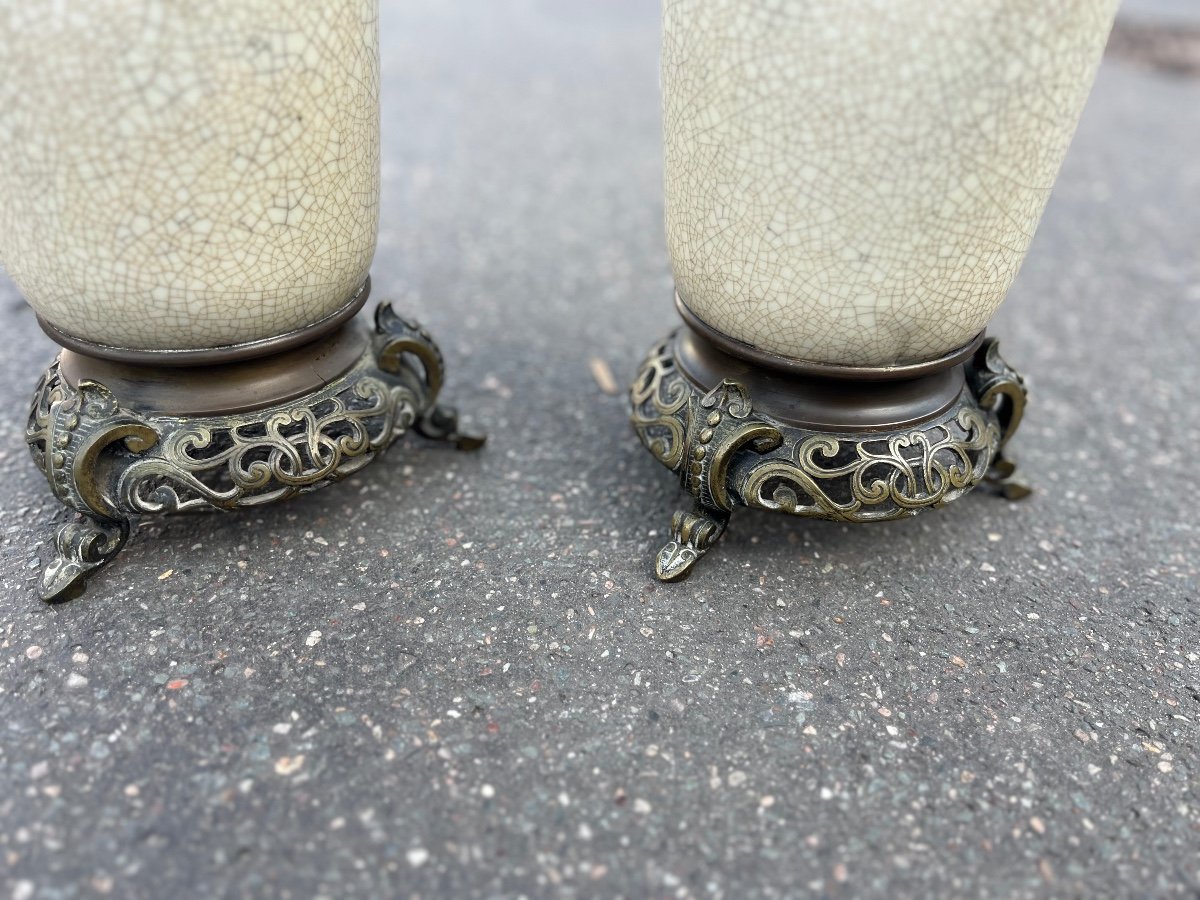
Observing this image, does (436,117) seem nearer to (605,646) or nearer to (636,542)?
(636,542)

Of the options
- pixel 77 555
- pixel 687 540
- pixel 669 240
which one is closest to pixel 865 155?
pixel 669 240

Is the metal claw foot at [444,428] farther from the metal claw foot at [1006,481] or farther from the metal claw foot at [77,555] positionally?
the metal claw foot at [1006,481]

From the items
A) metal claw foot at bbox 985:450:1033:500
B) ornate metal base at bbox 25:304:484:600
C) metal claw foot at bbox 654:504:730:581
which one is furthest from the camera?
metal claw foot at bbox 985:450:1033:500

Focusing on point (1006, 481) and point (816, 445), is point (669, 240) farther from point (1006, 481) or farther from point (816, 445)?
point (1006, 481)

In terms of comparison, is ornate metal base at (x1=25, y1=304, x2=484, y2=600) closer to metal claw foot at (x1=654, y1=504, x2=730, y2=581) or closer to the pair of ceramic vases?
the pair of ceramic vases

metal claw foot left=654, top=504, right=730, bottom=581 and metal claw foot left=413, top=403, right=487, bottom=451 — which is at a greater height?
metal claw foot left=654, top=504, right=730, bottom=581

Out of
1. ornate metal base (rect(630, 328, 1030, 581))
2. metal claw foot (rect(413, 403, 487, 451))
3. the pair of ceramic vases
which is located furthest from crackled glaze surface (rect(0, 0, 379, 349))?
ornate metal base (rect(630, 328, 1030, 581))

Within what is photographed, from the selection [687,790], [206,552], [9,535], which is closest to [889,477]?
[687,790]
